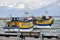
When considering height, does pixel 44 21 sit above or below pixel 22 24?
above

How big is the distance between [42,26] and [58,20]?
6.02ft

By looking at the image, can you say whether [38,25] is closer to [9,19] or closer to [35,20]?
[35,20]

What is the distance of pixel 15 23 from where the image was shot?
20.2 meters

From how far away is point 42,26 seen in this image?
68.3ft

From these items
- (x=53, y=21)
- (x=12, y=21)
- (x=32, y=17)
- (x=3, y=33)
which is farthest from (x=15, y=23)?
(x=3, y=33)

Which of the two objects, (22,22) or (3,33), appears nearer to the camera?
(3,33)

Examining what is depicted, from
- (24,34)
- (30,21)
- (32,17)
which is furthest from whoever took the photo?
(32,17)

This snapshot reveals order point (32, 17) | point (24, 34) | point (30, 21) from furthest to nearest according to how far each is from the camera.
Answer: point (32, 17)
point (30, 21)
point (24, 34)

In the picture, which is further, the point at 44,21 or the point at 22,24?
the point at 44,21

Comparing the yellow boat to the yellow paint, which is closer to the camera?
the yellow paint

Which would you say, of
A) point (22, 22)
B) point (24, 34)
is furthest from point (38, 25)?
point (24, 34)

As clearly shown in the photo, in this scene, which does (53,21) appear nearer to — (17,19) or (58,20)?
(58,20)

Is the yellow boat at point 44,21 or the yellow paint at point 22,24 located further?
the yellow boat at point 44,21

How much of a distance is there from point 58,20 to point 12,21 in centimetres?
420
